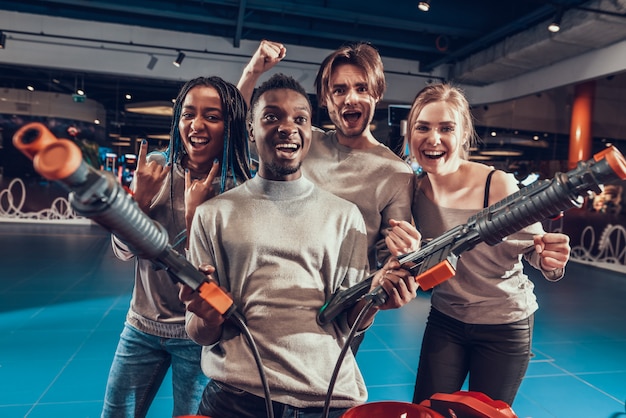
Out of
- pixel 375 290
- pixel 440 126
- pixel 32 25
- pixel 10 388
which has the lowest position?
pixel 10 388

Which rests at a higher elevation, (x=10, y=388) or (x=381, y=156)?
(x=381, y=156)

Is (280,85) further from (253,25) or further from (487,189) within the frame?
(253,25)

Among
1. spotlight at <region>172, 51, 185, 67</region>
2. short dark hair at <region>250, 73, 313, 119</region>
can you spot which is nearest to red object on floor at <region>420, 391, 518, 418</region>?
short dark hair at <region>250, 73, 313, 119</region>


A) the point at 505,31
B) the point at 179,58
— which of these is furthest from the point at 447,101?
the point at 179,58

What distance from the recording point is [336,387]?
1002 millimetres

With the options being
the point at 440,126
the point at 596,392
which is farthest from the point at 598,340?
the point at 440,126

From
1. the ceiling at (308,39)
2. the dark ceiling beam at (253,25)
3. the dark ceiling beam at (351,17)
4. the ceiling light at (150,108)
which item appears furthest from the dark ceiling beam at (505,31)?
the ceiling light at (150,108)

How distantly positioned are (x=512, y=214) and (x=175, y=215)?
937mm

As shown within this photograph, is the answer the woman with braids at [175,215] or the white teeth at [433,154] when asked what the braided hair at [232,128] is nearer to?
the woman with braids at [175,215]

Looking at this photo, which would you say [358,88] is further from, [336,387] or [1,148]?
[1,148]

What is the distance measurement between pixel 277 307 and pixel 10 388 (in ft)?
8.43

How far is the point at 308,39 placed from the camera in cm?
937

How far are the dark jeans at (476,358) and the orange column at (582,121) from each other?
783cm

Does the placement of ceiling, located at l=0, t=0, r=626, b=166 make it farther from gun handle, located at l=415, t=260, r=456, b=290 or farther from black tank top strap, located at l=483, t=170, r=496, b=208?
gun handle, located at l=415, t=260, r=456, b=290
